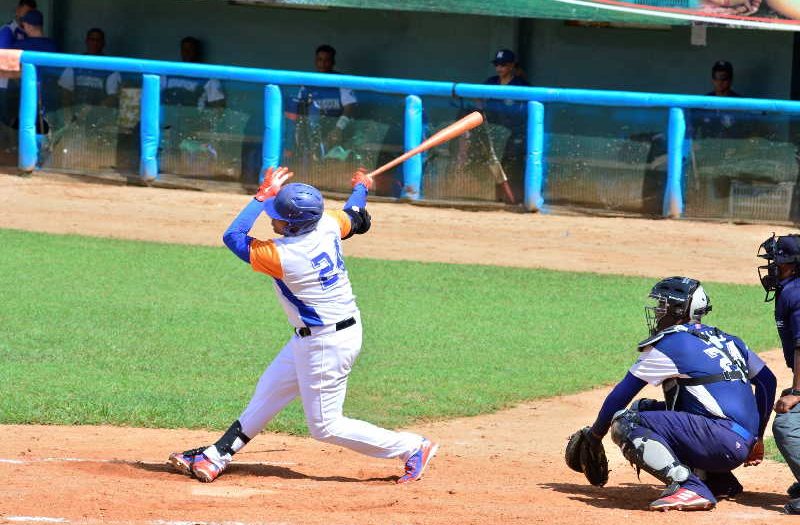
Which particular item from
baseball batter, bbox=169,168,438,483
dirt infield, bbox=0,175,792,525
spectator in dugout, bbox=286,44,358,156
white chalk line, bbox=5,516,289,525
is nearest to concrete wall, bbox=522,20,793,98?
spectator in dugout, bbox=286,44,358,156

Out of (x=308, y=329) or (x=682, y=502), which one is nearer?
(x=682, y=502)

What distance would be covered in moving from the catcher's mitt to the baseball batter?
2.24 feet

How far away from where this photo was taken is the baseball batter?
5953 mm

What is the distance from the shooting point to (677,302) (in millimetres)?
5812

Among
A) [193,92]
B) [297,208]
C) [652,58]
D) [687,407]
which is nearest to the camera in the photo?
[687,407]

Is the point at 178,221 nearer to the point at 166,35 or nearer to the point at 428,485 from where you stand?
the point at 166,35

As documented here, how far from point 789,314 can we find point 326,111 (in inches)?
399

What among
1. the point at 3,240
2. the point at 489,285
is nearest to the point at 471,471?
the point at 489,285

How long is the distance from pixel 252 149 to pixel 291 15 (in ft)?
12.4

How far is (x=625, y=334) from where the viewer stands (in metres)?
10.5

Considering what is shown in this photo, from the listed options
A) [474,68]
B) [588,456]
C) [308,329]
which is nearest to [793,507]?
[588,456]

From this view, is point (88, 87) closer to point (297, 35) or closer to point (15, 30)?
point (15, 30)

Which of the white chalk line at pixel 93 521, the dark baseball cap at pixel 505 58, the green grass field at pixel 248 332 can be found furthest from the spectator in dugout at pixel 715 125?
the white chalk line at pixel 93 521

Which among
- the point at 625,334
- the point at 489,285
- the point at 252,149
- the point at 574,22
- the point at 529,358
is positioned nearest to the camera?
the point at 529,358
